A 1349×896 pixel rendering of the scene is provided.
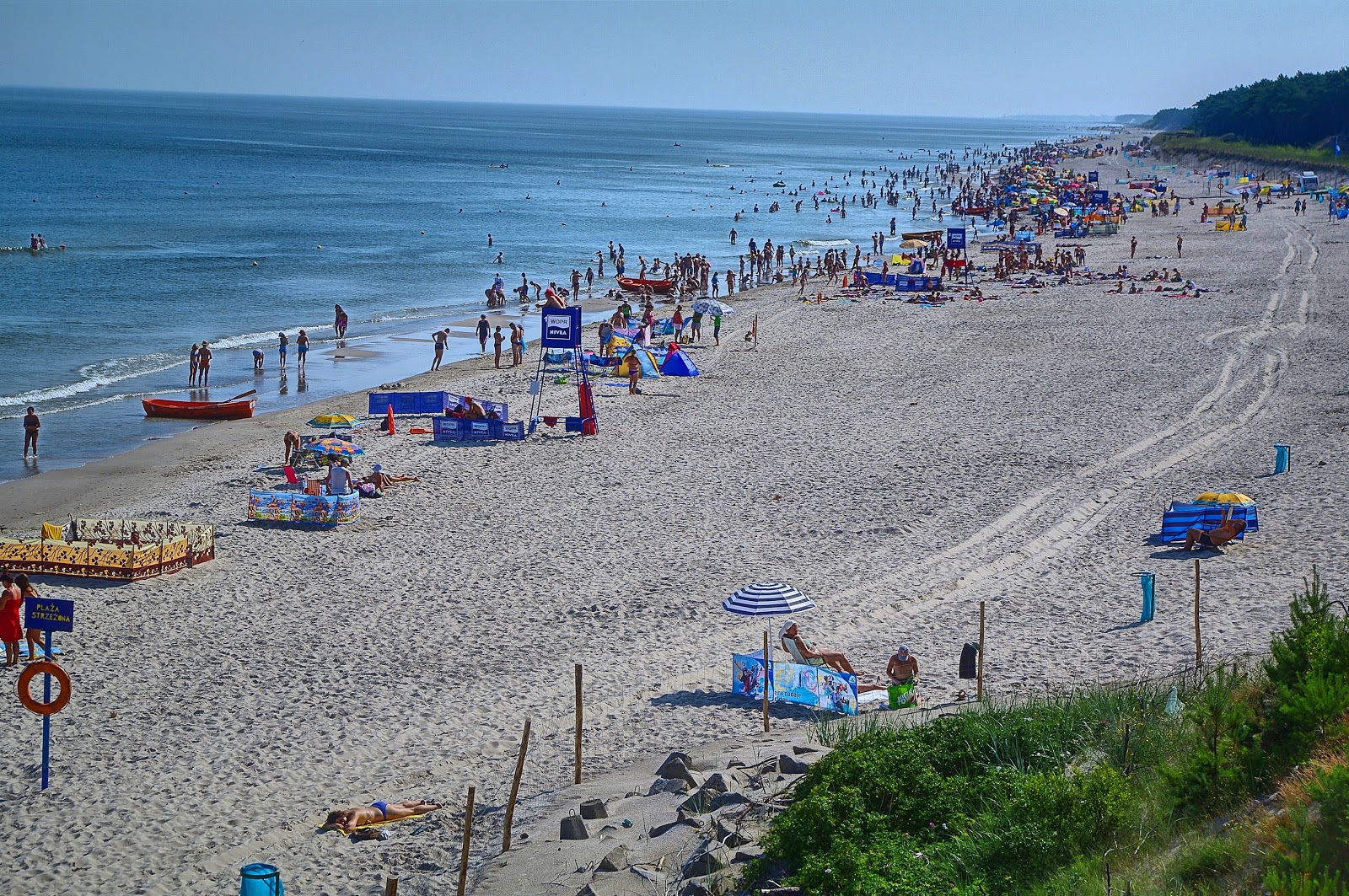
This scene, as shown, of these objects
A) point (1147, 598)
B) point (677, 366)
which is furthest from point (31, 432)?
point (1147, 598)

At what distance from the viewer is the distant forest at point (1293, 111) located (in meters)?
86.4

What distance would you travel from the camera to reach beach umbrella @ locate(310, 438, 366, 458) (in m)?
19.4

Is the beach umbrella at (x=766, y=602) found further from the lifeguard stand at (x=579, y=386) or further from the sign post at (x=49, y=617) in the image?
the lifeguard stand at (x=579, y=386)

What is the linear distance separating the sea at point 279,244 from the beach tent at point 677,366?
6.74 metres

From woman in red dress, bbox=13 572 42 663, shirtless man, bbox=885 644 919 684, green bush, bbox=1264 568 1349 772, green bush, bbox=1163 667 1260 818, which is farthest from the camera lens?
woman in red dress, bbox=13 572 42 663

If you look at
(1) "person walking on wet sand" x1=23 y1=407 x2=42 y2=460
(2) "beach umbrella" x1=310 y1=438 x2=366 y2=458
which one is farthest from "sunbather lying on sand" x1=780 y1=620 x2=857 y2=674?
(1) "person walking on wet sand" x1=23 y1=407 x2=42 y2=460

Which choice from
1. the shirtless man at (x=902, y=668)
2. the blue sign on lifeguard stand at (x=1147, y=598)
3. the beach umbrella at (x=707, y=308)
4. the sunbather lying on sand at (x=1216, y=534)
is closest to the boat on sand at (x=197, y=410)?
the beach umbrella at (x=707, y=308)

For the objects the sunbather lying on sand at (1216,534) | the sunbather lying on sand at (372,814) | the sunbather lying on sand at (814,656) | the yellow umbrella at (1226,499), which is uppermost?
the yellow umbrella at (1226,499)

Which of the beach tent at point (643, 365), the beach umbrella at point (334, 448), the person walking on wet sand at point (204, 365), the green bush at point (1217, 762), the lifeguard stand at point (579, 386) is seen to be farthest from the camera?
the person walking on wet sand at point (204, 365)

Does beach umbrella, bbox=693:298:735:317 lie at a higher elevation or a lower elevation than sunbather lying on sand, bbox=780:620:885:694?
higher

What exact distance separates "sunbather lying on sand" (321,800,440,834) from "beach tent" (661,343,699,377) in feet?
62.6

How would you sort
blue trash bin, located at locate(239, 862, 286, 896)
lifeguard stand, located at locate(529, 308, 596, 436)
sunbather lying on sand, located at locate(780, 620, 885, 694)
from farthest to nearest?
lifeguard stand, located at locate(529, 308, 596, 436) < sunbather lying on sand, located at locate(780, 620, 885, 694) < blue trash bin, located at locate(239, 862, 286, 896)

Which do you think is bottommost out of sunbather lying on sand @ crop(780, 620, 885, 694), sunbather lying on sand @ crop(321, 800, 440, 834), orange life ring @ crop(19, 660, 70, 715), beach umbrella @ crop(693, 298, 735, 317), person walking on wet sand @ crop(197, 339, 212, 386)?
sunbather lying on sand @ crop(321, 800, 440, 834)

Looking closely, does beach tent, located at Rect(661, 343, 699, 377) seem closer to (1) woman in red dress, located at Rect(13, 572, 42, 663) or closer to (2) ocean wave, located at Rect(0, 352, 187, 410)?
(2) ocean wave, located at Rect(0, 352, 187, 410)
